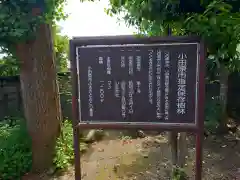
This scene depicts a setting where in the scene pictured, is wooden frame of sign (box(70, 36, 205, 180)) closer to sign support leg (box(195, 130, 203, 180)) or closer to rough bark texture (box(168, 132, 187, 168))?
sign support leg (box(195, 130, 203, 180))

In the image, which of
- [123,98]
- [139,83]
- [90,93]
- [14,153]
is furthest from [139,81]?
[14,153]

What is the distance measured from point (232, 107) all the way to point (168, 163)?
3.76 meters

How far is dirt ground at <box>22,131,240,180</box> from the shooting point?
14.5 ft

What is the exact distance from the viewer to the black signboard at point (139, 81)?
2.56 meters

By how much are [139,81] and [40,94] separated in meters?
2.35

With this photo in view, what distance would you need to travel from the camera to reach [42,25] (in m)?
4.29

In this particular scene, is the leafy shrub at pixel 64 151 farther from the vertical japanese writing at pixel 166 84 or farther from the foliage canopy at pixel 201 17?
the foliage canopy at pixel 201 17

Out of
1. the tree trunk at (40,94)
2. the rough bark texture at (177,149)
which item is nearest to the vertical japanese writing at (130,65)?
the rough bark texture at (177,149)

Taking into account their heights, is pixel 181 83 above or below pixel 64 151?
above

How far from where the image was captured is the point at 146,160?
5062mm

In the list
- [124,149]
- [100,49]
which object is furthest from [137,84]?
[124,149]

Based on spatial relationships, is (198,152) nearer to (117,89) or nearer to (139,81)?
(139,81)

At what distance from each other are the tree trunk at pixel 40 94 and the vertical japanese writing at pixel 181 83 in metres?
2.62

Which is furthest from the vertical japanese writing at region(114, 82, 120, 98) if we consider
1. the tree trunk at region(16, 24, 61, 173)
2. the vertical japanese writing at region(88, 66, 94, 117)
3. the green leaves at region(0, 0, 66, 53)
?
the tree trunk at region(16, 24, 61, 173)
